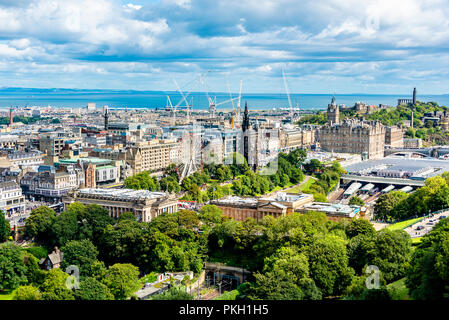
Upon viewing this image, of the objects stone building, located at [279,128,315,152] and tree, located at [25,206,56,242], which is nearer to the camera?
tree, located at [25,206,56,242]

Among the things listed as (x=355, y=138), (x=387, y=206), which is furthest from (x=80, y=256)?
(x=355, y=138)

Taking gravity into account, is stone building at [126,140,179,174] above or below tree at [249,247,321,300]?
above

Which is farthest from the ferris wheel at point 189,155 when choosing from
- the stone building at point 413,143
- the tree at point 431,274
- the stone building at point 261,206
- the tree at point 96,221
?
the stone building at point 413,143

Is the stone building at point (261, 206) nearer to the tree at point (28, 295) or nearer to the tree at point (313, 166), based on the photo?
the tree at point (28, 295)

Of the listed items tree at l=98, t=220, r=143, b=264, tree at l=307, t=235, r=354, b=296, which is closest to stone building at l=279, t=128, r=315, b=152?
tree at l=98, t=220, r=143, b=264

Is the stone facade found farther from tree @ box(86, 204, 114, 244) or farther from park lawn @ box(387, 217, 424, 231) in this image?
tree @ box(86, 204, 114, 244)

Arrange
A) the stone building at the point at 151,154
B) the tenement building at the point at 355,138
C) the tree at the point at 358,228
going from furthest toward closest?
the tenement building at the point at 355,138, the stone building at the point at 151,154, the tree at the point at 358,228
